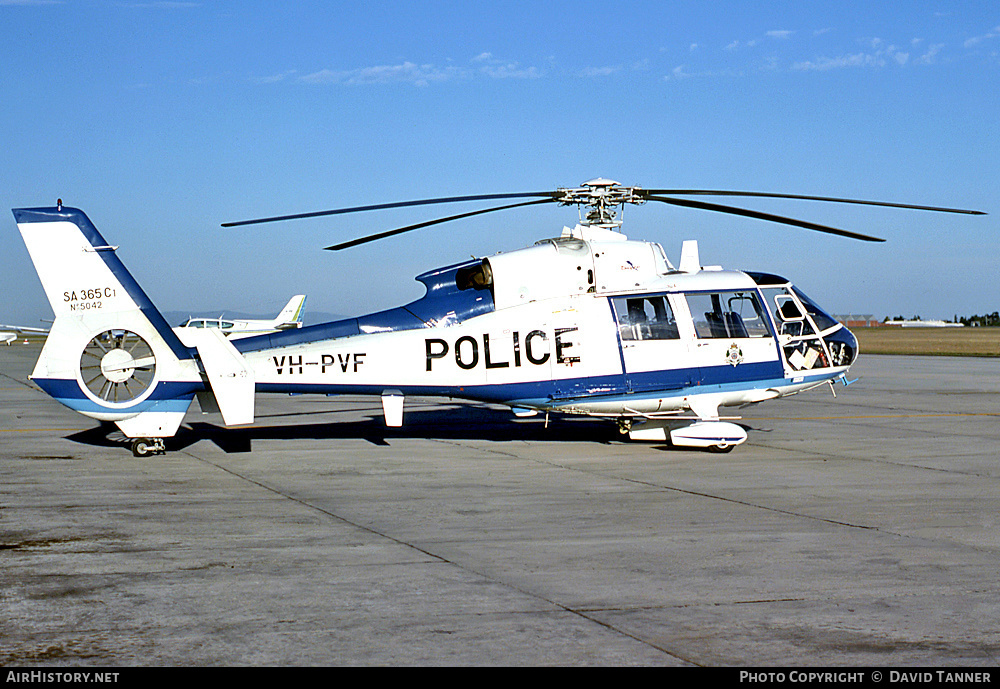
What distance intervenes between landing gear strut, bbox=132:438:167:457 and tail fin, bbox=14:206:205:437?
23 centimetres

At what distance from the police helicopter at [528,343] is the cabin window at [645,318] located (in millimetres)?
21

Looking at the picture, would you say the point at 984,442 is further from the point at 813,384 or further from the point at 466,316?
the point at 466,316

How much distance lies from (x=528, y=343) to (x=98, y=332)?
600 cm

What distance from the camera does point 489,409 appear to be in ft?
72.4

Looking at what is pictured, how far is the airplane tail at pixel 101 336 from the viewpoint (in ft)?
40.7

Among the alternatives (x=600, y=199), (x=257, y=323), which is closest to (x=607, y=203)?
(x=600, y=199)

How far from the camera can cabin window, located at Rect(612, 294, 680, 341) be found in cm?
1421

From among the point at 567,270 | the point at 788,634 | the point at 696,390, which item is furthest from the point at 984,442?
the point at 788,634

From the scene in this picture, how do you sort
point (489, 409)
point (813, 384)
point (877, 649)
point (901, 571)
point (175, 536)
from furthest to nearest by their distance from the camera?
point (489, 409) → point (813, 384) → point (175, 536) → point (901, 571) → point (877, 649)

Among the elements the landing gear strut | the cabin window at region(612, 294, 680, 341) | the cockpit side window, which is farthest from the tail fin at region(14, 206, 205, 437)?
the cabin window at region(612, 294, 680, 341)

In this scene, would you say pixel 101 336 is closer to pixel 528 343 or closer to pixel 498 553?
pixel 528 343

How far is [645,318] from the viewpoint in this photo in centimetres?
1431

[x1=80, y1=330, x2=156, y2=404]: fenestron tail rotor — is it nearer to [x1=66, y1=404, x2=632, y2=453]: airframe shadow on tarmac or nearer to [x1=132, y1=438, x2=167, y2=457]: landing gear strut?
[x1=132, y1=438, x2=167, y2=457]: landing gear strut
